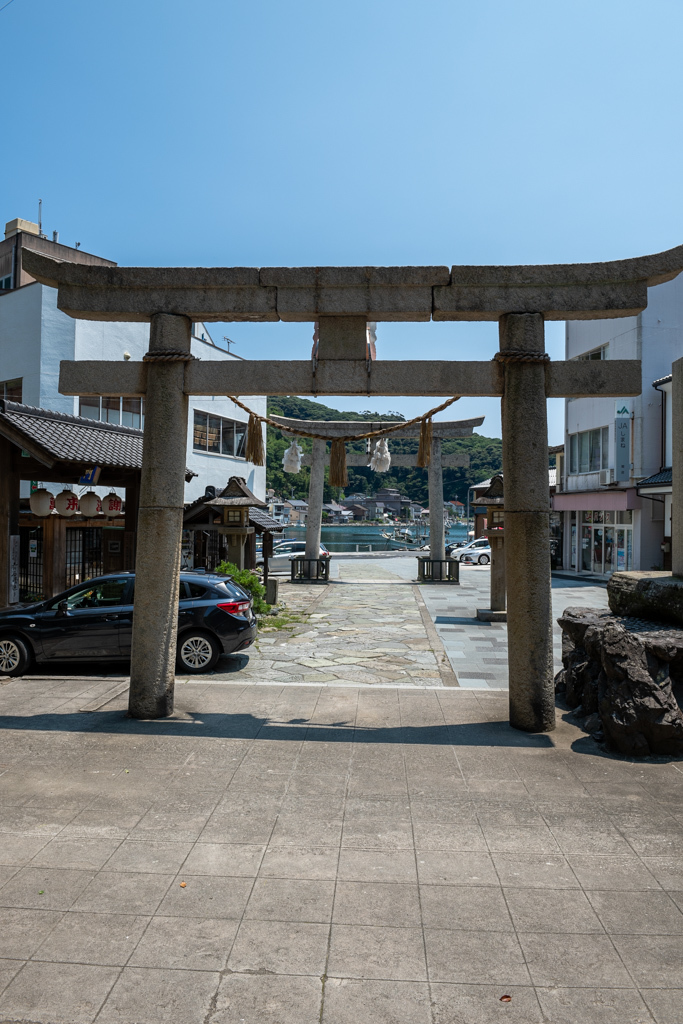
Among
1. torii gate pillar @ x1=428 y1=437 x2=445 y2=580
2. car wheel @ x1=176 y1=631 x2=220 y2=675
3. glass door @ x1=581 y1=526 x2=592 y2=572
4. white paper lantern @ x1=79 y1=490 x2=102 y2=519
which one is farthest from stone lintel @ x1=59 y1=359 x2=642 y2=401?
glass door @ x1=581 y1=526 x2=592 y2=572

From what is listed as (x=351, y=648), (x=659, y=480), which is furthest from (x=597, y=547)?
(x=351, y=648)

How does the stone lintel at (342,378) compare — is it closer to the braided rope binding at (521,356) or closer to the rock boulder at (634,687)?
the braided rope binding at (521,356)

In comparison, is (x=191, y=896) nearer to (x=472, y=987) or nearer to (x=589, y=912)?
(x=472, y=987)

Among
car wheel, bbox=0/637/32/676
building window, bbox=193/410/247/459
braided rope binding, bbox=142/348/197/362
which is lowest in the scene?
car wheel, bbox=0/637/32/676

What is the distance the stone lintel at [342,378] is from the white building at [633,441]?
19.0m

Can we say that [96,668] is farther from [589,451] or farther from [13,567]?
[589,451]

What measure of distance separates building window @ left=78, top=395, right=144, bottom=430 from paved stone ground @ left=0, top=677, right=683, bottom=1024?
1534 cm

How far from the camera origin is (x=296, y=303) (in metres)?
7.65

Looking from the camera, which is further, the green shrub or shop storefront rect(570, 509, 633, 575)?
shop storefront rect(570, 509, 633, 575)

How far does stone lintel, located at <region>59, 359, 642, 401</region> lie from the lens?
749cm

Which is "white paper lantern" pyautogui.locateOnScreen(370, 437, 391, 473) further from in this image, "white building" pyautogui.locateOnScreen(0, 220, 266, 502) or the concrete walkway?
"white building" pyautogui.locateOnScreen(0, 220, 266, 502)

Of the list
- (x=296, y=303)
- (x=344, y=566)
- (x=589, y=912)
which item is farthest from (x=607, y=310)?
(x=344, y=566)

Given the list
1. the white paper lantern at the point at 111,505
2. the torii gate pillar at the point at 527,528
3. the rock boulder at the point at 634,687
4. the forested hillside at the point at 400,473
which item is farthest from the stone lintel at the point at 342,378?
the forested hillside at the point at 400,473

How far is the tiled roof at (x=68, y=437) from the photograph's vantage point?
36.6 feet
